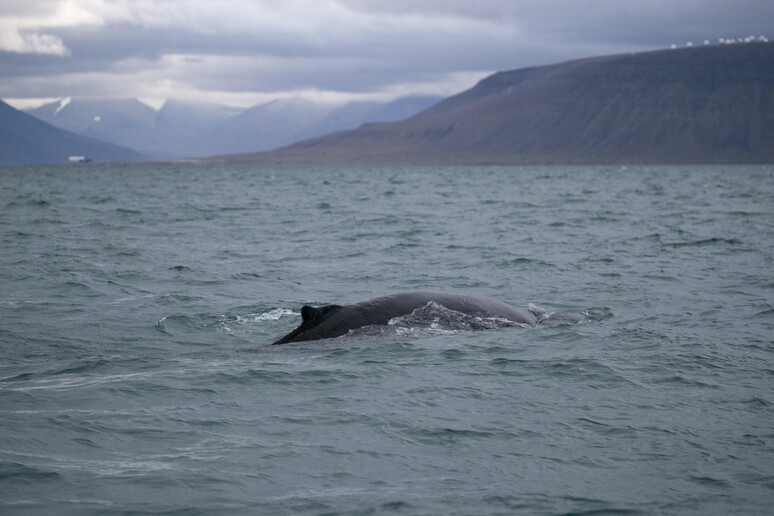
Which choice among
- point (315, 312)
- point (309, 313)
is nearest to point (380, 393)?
point (309, 313)

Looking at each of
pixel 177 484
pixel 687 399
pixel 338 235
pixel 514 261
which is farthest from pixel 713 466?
pixel 338 235

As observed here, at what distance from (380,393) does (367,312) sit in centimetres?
277

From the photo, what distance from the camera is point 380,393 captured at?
10.5 metres

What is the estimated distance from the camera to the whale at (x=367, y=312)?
1282 centimetres

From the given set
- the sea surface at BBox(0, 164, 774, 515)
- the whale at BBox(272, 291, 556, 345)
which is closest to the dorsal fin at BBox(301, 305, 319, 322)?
the whale at BBox(272, 291, 556, 345)

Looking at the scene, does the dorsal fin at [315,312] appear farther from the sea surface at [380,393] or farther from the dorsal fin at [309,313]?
the sea surface at [380,393]

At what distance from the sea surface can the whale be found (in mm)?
286

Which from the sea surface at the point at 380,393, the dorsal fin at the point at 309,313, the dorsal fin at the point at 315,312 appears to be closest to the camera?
the sea surface at the point at 380,393

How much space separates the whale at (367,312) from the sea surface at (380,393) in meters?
0.29

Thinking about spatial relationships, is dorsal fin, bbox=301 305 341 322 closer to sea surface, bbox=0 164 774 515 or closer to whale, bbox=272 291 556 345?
whale, bbox=272 291 556 345

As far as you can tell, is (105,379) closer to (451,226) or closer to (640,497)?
(640,497)

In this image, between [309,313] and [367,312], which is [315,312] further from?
[367,312]

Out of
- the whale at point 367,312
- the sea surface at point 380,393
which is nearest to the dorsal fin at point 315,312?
the whale at point 367,312

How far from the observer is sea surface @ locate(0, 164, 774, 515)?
745 centimetres
